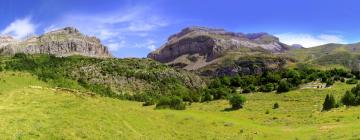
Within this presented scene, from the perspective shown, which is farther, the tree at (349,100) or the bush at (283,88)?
the bush at (283,88)

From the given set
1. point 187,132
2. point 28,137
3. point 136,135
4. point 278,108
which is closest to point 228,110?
point 278,108

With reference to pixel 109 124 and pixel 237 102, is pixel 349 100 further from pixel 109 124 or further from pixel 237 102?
pixel 109 124

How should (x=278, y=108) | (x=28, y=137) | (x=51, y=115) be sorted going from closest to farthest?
(x=28, y=137)
(x=51, y=115)
(x=278, y=108)

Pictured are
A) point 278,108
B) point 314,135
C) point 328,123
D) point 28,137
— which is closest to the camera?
point 28,137

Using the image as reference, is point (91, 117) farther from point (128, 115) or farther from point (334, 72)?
point (334, 72)

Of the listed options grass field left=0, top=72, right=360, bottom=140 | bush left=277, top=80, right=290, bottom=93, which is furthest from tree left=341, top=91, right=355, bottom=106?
bush left=277, top=80, right=290, bottom=93

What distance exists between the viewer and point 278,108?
114312 mm

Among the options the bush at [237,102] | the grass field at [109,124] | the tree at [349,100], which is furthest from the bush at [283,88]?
the grass field at [109,124]

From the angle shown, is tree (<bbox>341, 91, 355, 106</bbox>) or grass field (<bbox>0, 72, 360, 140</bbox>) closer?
grass field (<bbox>0, 72, 360, 140</bbox>)

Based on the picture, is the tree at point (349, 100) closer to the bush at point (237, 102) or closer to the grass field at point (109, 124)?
the bush at point (237, 102)

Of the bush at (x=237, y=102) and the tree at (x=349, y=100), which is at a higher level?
the tree at (x=349, y=100)

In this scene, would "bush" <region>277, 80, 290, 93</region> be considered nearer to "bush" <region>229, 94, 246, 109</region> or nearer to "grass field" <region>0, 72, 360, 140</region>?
"bush" <region>229, 94, 246, 109</region>

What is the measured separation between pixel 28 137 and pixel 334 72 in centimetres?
17763

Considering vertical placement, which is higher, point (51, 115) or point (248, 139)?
point (51, 115)
